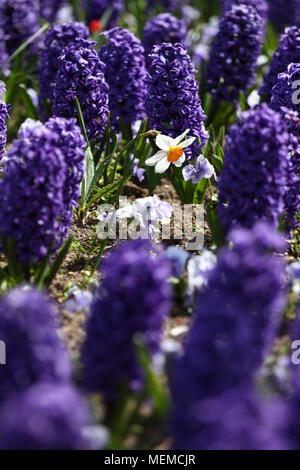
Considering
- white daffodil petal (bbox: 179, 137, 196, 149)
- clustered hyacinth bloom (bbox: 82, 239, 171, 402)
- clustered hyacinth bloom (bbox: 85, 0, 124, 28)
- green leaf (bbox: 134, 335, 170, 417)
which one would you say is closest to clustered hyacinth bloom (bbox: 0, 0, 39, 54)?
clustered hyacinth bloom (bbox: 85, 0, 124, 28)

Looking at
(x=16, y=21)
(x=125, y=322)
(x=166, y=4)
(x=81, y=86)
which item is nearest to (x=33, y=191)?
(x=125, y=322)

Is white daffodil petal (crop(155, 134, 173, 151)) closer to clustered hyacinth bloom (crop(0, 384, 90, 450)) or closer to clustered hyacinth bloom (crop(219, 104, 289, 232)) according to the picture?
clustered hyacinth bloom (crop(219, 104, 289, 232))

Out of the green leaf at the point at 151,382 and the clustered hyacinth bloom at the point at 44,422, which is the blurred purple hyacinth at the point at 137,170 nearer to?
the green leaf at the point at 151,382

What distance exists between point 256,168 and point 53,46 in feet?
7.98

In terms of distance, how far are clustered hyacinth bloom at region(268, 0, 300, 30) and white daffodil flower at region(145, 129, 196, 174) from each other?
4.57m

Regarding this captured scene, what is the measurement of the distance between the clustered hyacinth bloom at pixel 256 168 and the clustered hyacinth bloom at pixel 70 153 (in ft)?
→ 2.35

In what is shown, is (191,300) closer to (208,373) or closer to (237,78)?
(208,373)

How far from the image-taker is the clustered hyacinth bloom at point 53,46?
524 cm

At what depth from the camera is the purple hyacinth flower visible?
427cm

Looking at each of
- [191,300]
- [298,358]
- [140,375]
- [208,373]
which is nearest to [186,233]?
[191,300]

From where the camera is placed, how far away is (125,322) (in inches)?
107

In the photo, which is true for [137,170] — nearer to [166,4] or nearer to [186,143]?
[186,143]
